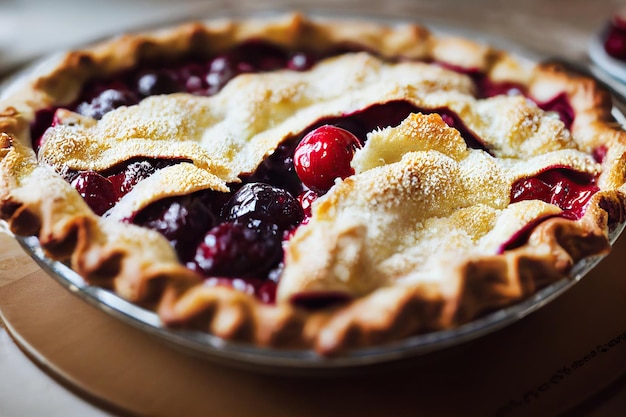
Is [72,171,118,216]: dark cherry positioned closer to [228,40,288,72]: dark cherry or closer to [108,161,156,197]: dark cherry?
[108,161,156,197]: dark cherry

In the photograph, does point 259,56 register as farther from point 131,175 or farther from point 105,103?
point 131,175

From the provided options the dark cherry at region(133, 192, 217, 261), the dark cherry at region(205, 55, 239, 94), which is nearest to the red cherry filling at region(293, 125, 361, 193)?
the dark cherry at region(133, 192, 217, 261)

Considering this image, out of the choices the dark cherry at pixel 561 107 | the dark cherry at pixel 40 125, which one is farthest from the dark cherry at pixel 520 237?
the dark cherry at pixel 40 125

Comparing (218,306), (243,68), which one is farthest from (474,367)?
(243,68)

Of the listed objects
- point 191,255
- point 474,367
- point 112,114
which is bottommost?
point 474,367

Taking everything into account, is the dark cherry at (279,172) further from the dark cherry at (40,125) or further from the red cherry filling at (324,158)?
the dark cherry at (40,125)

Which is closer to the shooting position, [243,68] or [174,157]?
[174,157]

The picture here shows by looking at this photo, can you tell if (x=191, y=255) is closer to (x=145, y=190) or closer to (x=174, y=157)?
(x=145, y=190)

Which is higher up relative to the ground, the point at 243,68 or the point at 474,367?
the point at 243,68
